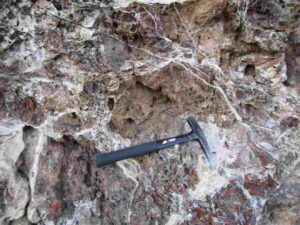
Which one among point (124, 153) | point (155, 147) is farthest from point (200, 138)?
point (124, 153)

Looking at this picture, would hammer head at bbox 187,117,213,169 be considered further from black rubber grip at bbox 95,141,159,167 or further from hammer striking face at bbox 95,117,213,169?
black rubber grip at bbox 95,141,159,167

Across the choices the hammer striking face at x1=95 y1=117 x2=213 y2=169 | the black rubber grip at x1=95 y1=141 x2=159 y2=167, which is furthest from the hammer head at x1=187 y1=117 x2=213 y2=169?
the black rubber grip at x1=95 y1=141 x2=159 y2=167

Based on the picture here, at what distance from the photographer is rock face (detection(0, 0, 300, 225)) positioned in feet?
4.57

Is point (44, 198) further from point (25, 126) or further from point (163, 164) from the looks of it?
point (163, 164)

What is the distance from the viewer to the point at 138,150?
1.47m

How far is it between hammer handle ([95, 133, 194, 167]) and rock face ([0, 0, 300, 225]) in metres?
0.06

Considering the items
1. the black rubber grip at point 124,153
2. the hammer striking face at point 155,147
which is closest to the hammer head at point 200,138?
the hammer striking face at point 155,147

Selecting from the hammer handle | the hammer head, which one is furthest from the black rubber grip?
the hammer head

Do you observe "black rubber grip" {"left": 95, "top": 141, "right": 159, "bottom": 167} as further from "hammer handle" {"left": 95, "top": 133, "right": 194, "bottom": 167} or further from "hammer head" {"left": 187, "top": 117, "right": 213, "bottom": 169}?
"hammer head" {"left": 187, "top": 117, "right": 213, "bottom": 169}

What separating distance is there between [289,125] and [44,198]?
1.05m

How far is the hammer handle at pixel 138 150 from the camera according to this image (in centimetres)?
146

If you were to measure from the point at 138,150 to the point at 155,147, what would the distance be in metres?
0.07

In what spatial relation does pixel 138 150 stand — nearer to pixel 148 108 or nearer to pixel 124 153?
pixel 124 153

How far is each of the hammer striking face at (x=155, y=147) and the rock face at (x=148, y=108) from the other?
2.0 inches
